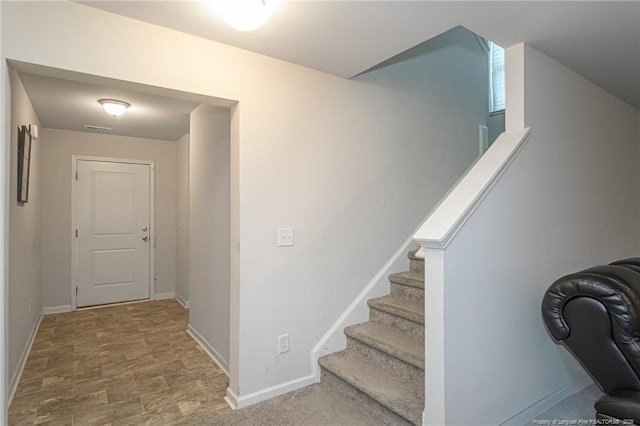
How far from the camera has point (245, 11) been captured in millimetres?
1611

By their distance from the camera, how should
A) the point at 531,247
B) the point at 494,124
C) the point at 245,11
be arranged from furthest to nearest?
1. the point at 494,124
2. the point at 531,247
3. the point at 245,11

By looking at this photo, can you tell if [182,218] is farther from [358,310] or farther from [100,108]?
[358,310]

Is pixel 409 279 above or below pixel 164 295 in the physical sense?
above

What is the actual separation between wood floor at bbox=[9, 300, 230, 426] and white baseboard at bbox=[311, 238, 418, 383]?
70 centimetres

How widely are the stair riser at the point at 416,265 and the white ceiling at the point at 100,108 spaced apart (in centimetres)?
245

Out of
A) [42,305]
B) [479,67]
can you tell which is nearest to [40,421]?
[42,305]

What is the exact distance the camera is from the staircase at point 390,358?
2.00 metres

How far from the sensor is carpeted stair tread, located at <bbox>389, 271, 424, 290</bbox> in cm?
264

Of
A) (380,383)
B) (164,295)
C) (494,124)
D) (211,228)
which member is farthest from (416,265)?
(164,295)

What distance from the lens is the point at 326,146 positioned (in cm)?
255

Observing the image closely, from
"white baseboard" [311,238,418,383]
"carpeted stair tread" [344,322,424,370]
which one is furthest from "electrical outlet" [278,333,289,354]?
"carpeted stair tread" [344,322,424,370]

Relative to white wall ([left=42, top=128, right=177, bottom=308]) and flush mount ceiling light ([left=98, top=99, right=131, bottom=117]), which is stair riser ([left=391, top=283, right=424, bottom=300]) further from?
white wall ([left=42, top=128, right=177, bottom=308])

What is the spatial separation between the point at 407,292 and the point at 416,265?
1.00 ft

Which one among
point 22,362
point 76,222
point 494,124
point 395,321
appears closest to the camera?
point 395,321
